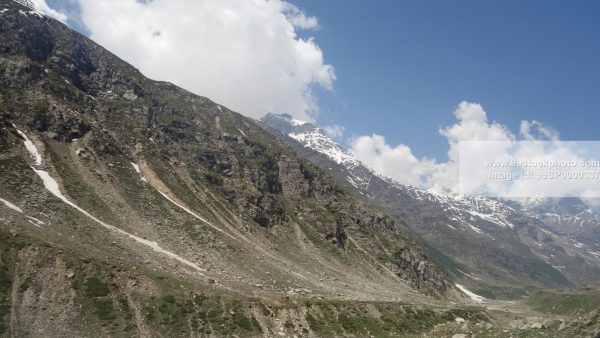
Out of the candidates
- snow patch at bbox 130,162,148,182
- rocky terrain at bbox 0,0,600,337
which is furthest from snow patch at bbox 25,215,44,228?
snow patch at bbox 130,162,148,182

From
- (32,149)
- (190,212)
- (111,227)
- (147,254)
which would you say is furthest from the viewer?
(190,212)

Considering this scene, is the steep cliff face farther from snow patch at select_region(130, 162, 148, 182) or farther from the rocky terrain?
snow patch at select_region(130, 162, 148, 182)

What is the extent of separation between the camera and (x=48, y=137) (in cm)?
14938

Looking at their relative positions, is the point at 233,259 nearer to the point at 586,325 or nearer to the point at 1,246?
the point at 1,246

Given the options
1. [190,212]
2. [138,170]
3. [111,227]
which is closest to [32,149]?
[138,170]

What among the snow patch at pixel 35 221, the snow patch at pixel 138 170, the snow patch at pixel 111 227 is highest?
the snow patch at pixel 138 170

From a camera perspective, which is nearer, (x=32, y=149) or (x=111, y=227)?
(x=111, y=227)

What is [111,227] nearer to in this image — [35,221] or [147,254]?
[147,254]

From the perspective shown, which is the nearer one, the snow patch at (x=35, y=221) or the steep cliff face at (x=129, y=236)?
the steep cliff face at (x=129, y=236)

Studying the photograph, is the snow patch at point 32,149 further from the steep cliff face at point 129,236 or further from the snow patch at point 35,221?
the snow patch at point 35,221

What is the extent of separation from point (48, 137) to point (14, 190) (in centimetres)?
4970

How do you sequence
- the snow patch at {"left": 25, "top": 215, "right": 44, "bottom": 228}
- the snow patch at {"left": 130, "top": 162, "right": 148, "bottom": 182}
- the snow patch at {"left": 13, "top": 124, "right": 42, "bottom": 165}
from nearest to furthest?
the snow patch at {"left": 25, "top": 215, "right": 44, "bottom": 228} < the snow patch at {"left": 13, "top": 124, "right": 42, "bottom": 165} < the snow patch at {"left": 130, "top": 162, "right": 148, "bottom": 182}

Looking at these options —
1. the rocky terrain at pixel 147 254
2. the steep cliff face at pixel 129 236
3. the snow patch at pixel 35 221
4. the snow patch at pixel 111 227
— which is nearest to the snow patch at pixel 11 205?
the steep cliff face at pixel 129 236

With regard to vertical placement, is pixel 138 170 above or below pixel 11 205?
above
